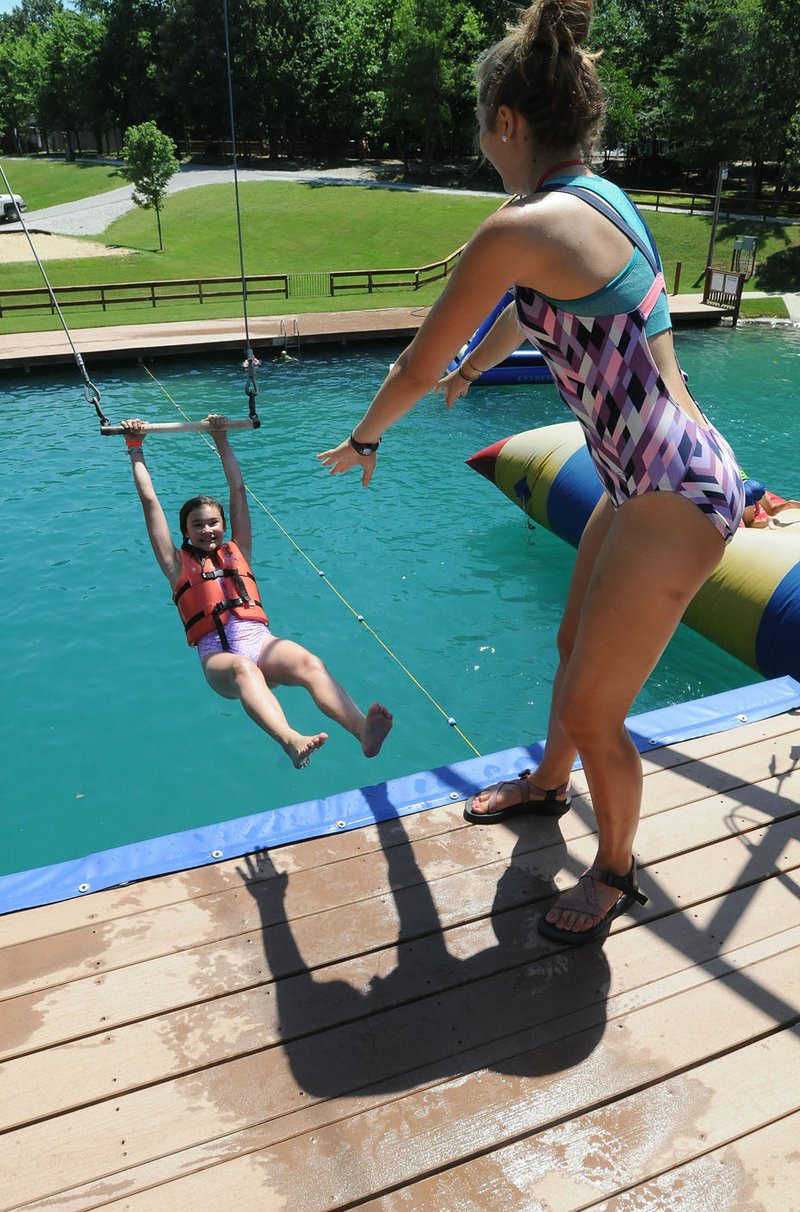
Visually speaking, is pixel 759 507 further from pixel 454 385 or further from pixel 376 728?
pixel 454 385

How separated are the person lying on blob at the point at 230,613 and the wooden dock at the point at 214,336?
12.3 metres

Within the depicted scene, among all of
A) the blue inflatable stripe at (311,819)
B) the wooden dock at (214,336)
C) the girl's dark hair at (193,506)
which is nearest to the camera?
the blue inflatable stripe at (311,819)

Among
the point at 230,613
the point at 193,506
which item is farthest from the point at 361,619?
the point at 230,613

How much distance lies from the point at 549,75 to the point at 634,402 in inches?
29.0

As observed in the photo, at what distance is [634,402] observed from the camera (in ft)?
6.72

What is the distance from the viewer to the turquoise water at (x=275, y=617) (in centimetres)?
602

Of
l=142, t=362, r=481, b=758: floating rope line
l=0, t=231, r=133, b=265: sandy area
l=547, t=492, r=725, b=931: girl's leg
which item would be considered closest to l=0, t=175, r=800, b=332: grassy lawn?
l=0, t=231, r=133, b=265: sandy area

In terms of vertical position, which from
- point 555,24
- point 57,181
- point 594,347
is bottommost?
point 594,347

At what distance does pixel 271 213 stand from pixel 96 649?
3544 centimetres

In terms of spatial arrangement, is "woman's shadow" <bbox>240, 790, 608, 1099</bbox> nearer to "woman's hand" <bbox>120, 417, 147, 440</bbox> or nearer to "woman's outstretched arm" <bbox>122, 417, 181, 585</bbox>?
"woman's outstretched arm" <bbox>122, 417, 181, 585</bbox>

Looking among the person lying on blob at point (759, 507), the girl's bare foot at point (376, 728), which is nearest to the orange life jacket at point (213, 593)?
the girl's bare foot at point (376, 728)

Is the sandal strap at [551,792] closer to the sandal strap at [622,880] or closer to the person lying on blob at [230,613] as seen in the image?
the sandal strap at [622,880]

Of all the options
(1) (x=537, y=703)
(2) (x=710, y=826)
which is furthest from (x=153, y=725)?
(2) (x=710, y=826)

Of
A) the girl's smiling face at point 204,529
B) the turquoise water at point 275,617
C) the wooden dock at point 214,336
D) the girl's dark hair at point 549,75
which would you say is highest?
the girl's dark hair at point 549,75
